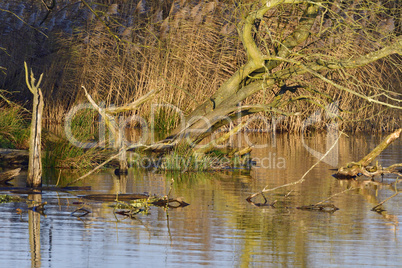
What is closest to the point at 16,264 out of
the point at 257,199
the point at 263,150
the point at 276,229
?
the point at 276,229

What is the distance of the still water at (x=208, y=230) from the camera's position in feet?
26.1

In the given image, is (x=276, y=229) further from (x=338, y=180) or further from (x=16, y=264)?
(x=338, y=180)

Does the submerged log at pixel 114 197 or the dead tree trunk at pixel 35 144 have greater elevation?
the dead tree trunk at pixel 35 144

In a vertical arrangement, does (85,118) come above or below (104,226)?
above


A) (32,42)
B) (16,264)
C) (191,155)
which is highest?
(32,42)

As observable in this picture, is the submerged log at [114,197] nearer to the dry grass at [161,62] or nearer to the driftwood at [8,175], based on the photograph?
the driftwood at [8,175]

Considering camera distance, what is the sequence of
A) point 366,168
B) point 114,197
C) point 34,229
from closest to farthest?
point 34,229
point 114,197
point 366,168

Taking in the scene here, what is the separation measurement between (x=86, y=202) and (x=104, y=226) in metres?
1.93

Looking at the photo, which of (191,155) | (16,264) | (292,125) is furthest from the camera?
(292,125)

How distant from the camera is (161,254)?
26.6 ft

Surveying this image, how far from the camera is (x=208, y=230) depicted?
31.3 feet

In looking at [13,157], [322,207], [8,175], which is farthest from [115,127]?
[322,207]

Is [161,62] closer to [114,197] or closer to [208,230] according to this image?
[114,197]

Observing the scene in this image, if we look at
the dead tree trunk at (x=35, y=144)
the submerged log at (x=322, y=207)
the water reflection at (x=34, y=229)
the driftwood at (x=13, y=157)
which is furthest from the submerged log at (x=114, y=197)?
the driftwood at (x=13, y=157)
